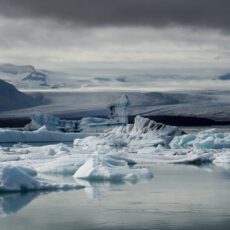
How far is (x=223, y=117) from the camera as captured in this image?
202 feet

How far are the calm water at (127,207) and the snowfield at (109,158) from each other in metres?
0.38

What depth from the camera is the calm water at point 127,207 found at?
11.2 metres

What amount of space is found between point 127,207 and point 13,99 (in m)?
69.6

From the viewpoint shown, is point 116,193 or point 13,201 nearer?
point 13,201

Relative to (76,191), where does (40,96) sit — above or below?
above

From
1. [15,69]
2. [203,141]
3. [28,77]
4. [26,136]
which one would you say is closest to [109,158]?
[203,141]

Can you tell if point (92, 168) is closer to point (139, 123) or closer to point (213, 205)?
point (213, 205)

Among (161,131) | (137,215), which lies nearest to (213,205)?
(137,215)

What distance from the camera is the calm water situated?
11172mm

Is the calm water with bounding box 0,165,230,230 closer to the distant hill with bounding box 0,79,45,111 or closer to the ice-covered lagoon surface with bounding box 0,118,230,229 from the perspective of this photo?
the ice-covered lagoon surface with bounding box 0,118,230,229

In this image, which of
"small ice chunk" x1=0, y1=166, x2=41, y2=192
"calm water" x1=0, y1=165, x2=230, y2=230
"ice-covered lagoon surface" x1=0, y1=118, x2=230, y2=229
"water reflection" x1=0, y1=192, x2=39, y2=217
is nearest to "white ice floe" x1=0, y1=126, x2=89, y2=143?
"ice-covered lagoon surface" x1=0, y1=118, x2=230, y2=229

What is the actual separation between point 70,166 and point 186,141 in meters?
10.9

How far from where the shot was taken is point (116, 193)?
560 inches

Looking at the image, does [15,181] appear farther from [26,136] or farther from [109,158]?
[26,136]
